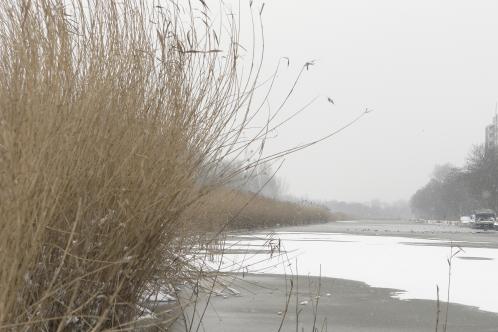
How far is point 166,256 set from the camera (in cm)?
324

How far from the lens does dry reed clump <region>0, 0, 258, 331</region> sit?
5.99 ft

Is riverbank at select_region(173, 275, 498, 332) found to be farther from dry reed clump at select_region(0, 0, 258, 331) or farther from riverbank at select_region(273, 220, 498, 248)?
riverbank at select_region(273, 220, 498, 248)

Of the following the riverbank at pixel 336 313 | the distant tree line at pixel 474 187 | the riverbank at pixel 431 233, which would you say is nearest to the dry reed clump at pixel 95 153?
the riverbank at pixel 336 313

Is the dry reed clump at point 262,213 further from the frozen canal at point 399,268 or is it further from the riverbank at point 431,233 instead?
the frozen canal at point 399,268

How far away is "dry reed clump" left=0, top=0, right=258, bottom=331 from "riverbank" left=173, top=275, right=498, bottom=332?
2.83 feet

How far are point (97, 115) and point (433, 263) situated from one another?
254 inches

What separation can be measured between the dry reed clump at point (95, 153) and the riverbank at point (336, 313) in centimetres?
86

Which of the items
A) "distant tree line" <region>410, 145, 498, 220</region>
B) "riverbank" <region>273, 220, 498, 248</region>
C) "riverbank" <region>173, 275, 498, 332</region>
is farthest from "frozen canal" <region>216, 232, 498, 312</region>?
"distant tree line" <region>410, 145, 498, 220</region>

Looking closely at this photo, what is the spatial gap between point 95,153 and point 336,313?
2.54 metres

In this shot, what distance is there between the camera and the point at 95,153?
2.34 meters

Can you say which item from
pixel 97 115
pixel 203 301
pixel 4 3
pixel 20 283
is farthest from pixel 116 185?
pixel 203 301

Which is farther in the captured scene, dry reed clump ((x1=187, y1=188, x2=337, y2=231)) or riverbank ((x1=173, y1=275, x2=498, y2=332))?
dry reed clump ((x1=187, y1=188, x2=337, y2=231))

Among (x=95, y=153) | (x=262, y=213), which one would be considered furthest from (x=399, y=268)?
(x=262, y=213)

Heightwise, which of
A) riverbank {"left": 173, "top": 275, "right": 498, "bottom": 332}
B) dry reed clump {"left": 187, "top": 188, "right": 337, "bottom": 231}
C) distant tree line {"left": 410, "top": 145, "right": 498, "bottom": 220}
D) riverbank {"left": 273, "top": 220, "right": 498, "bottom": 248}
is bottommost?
riverbank {"left": 173, "top": 275, "right": 498, "bottom": 332}
